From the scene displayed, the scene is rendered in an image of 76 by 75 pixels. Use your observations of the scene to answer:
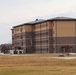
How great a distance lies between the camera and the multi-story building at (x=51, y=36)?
12750cm

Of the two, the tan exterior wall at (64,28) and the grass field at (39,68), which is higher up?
the tan exterior wall at (64,28)

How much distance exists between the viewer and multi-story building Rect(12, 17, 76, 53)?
418 ft

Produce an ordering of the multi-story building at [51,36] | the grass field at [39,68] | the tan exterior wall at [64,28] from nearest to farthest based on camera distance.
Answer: the grass field at [39,68]
the tan exterior wall at [64,28]
the multi-story building at [51,36]

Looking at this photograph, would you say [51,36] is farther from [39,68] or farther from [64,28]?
[39,68]

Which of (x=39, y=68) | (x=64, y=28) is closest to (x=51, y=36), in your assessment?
(x=64, y=28)

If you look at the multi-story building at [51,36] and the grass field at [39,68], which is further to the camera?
the multi-story building at [51,36]

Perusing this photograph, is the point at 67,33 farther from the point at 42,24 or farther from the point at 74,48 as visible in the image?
the point at 42,24

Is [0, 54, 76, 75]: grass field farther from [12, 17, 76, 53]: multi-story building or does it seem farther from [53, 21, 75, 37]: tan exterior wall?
[12, 17, 76, 53]: multi-story building

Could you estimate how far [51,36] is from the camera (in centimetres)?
13262

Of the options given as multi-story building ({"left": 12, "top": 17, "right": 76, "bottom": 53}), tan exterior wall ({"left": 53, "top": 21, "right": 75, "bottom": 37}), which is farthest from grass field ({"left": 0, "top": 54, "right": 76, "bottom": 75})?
multi-story building ({"left": 12, "top": 17, "right": 76, "bottom": 53})

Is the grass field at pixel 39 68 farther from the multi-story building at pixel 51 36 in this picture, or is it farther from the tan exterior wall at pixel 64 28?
the multi-story building at pixel 51 36

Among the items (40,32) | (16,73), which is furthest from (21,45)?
(16,73)

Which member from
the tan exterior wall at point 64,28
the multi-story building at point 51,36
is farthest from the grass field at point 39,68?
the multi-story building at point 51,36

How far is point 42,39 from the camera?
462 ft
